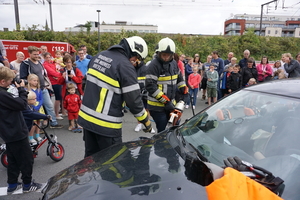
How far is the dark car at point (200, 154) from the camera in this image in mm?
1424

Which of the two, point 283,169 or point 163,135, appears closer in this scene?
point 283,169

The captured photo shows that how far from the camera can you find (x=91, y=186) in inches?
60.0

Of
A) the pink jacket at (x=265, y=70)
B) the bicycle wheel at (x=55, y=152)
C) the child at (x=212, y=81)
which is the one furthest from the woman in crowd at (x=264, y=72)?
the bicycle wheel at (x=55, y=152)

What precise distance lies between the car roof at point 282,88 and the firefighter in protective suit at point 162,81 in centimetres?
134

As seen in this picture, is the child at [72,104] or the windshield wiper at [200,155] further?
the child at [72,104]

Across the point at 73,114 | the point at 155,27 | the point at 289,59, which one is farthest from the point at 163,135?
the point at 155,27

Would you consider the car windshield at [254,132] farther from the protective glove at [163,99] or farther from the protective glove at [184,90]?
the protective glove at [184,90]

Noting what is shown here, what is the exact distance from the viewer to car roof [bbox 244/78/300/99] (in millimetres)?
1935

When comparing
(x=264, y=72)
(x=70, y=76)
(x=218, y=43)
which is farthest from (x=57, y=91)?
(x=218, y=43)

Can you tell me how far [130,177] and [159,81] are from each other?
2.17 metres

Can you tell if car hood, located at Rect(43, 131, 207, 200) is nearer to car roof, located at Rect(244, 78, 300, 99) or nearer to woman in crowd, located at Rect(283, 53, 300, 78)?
car roof, located at Rect(244, 78, 300, 99)

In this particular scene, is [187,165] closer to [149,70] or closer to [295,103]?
[295,103]

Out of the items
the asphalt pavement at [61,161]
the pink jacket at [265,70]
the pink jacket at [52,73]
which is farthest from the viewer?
the pink jacket at [265,70]

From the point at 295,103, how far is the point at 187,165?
1024mm
